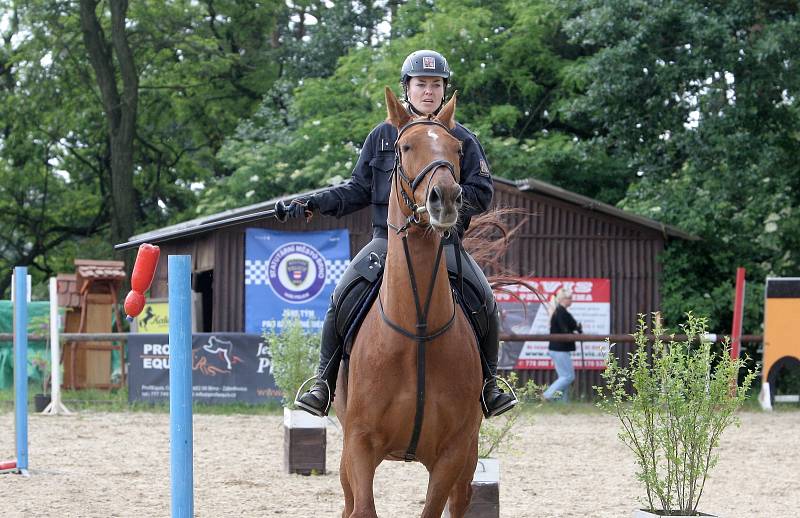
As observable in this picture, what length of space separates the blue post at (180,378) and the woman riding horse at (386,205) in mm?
1217

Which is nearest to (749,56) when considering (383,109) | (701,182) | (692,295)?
(701,182)

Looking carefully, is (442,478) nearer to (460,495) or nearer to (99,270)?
(460,495)

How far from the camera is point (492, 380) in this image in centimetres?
637

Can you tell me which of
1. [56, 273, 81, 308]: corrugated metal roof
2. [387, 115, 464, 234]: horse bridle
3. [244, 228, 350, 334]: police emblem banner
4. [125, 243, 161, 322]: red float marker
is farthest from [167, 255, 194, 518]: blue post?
[56, 273, 81, 308]: corrugated metal roof

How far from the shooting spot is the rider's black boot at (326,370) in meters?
6.37

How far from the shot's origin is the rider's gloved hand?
6391 mm

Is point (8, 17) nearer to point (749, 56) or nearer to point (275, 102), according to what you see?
point (275, 102)

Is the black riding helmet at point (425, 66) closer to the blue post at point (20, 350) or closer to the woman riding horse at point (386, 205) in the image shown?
the woman riding horse at point (386, 205)

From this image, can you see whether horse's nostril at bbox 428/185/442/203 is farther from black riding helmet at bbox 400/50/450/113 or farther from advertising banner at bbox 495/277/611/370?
advertising banner at bbox 495/277/611/370

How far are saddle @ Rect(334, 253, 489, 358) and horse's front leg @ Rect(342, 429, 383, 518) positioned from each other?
60cm

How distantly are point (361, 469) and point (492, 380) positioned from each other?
1013 millimetres

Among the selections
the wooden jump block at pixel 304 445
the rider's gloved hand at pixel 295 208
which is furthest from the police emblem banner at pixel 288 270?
the rider's gloved hand at pixel 295 208

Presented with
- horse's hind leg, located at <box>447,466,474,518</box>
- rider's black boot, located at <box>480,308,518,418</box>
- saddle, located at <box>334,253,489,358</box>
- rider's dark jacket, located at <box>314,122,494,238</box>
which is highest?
rider's dark jacket, located at <box>314,122,494,238</box>

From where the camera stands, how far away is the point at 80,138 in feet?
125
